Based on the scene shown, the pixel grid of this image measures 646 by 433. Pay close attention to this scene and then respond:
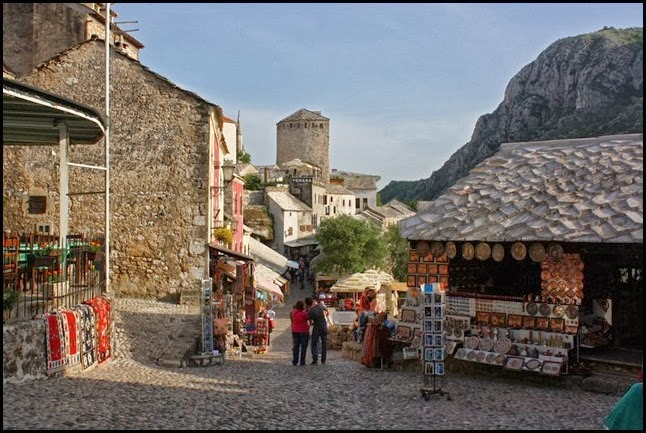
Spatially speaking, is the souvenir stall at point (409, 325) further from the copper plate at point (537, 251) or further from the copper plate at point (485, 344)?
the copper plate at point (537, 251)

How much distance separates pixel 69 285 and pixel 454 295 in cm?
719

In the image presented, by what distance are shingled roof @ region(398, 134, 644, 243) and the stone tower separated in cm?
7908

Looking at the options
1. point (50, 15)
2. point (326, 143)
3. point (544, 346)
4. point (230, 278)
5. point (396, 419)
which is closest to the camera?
point (396, 419)

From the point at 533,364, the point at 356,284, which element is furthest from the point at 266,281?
the point at 533,364

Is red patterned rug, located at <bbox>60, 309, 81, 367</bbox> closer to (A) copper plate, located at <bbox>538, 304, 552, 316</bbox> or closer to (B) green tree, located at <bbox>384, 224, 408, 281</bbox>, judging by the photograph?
(A) copper plate, located at <bbox>538, 304, 552, 316</bbox>

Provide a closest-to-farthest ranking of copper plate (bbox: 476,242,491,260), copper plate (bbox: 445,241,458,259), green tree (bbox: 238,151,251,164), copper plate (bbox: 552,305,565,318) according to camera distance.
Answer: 1. copper plate (bbox: 552,305,565,318)
2. copper plate (bbox: 476,242,491,260)
3. copper plate (bbox: 445,241,458,259)
4. green tree (bbox: 238,151,251,164)

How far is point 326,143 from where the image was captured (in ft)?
309

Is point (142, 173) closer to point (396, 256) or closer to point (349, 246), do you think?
point (349, 246)

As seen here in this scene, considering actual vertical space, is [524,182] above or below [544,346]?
above

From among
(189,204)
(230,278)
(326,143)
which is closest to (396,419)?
(189,204)

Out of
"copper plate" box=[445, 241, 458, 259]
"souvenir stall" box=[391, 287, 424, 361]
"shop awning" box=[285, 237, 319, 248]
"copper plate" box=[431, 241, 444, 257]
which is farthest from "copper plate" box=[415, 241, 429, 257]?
"shop awning" box=[285, 237, 319, 248]

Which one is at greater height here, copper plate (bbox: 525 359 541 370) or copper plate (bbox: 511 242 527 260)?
copper plate (bbox: 511 242 527 260)

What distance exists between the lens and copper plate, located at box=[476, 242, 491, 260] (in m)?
12.4

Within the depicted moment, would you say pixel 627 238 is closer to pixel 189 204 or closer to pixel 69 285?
pixel 69 285
